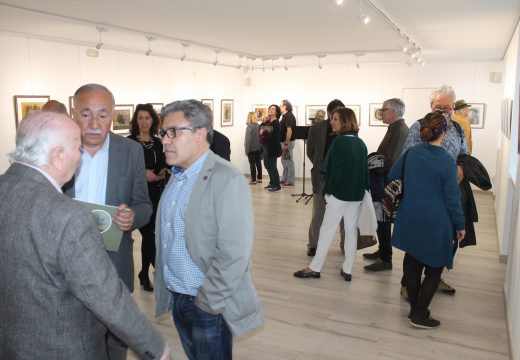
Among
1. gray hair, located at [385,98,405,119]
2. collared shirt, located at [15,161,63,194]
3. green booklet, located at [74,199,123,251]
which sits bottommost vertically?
green booklet, located at [74,199,123,251]

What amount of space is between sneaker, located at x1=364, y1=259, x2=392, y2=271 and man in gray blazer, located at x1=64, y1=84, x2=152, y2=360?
12.2 ft

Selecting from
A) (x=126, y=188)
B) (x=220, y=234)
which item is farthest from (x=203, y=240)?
(x=126, y=188)

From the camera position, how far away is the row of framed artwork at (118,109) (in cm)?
774

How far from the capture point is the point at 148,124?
496 cm

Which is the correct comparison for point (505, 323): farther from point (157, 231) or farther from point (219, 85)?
point (219, 85)

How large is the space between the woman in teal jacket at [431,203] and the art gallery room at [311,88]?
59cm

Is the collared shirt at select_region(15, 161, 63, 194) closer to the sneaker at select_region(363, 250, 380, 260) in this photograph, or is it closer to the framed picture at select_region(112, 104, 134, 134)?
the sneaker at select_region(363, 250, 380, 260)

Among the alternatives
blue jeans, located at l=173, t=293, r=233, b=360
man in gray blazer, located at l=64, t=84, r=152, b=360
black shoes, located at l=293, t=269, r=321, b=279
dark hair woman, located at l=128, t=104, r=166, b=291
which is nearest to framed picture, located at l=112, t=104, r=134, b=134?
dark hair woman, located at l=128, t=104, r=166, b=291

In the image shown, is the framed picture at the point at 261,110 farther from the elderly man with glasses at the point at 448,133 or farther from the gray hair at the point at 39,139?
the gray hair at the point at 39,139

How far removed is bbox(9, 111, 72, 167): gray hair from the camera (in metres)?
1.60

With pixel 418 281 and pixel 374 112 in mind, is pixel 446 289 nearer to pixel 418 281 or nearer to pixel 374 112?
pixel 418 281

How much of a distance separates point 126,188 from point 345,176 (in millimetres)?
2840

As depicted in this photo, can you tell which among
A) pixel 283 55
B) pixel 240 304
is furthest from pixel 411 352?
pixel 283 55

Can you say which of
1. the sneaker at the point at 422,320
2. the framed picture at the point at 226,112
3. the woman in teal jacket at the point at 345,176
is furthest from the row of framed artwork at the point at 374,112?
the sneaker at the point at 422,320
